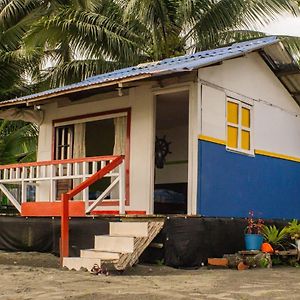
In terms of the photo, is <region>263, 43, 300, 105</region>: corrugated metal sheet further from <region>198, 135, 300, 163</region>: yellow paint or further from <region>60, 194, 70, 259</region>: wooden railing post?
<region>60, 194, 70, 259</region>: wooden railing post

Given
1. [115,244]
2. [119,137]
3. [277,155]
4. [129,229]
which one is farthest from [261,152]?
[115,244]

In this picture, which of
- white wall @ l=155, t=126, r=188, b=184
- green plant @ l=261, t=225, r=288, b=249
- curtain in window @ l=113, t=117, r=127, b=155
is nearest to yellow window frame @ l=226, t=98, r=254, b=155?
green plant @ l=261, t=225, r=288, b=249

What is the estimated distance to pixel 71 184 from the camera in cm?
1287

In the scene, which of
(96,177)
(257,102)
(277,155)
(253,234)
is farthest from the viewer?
(277,155)

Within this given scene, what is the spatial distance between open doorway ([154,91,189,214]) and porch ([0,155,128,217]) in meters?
2.03

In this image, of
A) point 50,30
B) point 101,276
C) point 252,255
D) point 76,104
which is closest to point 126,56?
point 50,30

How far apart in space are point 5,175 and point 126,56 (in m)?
8.83

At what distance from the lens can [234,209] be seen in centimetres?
1143

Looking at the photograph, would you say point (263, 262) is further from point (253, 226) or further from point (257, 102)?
point (257, 102)

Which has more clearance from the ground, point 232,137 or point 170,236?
point 232,137

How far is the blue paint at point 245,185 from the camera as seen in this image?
421 inches

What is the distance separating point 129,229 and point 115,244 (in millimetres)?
454

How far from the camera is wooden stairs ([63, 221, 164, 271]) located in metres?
8.82

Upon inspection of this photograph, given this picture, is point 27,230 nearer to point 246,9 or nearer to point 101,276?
point 101,276
